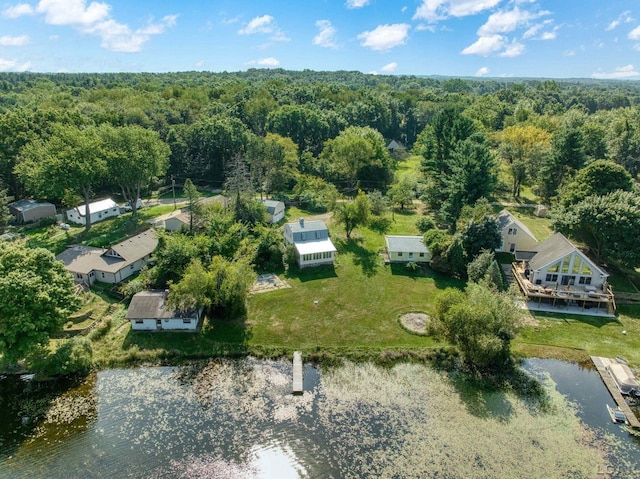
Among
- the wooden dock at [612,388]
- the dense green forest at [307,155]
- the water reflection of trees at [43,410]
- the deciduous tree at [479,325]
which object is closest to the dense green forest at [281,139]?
the dense green forest at [307,155]

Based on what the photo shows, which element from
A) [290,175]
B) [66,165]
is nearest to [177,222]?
[66,165]

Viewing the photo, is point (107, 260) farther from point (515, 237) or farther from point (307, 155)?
point (515, 237)

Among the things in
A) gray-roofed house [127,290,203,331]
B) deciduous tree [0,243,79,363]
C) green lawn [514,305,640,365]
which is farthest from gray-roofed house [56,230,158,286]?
green lawn [514,305,640,365]

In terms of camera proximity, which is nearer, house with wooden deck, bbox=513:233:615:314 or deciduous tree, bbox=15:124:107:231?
house with wooden deck, bbox=513:233:615:314

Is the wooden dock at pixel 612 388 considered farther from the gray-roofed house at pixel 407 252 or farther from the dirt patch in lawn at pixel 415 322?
the gray-roofed house at pixel 407 252

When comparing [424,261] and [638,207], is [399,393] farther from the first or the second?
[638,207]

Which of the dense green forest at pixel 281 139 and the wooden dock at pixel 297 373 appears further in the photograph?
the dense green forest at pixel 281 139

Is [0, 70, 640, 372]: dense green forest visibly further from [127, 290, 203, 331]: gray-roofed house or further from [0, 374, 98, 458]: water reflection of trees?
[0, 374, 98, 458]: water reflection of trees
